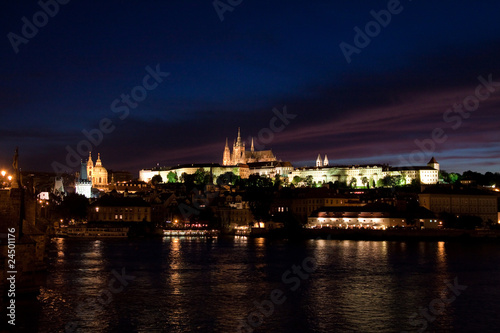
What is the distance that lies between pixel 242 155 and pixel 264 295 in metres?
135

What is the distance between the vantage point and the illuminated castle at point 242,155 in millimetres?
151000

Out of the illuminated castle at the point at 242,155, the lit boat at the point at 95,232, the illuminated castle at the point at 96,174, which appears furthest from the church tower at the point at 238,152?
the lit boat at the point at 95,232

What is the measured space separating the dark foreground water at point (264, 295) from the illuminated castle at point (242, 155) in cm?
11901

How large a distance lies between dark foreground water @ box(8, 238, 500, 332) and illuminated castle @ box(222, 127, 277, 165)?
11901 centimetres

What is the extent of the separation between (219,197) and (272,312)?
59.2 m

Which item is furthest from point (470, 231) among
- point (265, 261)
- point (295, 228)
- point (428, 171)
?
point (428, 171)

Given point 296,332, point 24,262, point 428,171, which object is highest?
point 428,171

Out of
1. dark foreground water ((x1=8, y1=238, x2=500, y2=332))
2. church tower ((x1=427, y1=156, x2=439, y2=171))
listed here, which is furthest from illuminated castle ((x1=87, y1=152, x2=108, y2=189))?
dark foreground water ((x1=8, y1=238, x2=500, y2=332))

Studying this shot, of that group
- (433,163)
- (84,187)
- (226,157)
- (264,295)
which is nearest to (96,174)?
(84,187)

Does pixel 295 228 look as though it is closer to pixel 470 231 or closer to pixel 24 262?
pixel 470 231

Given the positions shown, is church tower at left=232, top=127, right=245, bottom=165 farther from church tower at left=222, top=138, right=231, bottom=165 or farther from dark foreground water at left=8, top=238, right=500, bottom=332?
dark foreground water at left=8, top=238, right=500, bottom=332

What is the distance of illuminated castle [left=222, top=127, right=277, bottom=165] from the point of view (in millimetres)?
151000

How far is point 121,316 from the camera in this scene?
1584 cm

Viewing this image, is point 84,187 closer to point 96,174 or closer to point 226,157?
point 96,174
